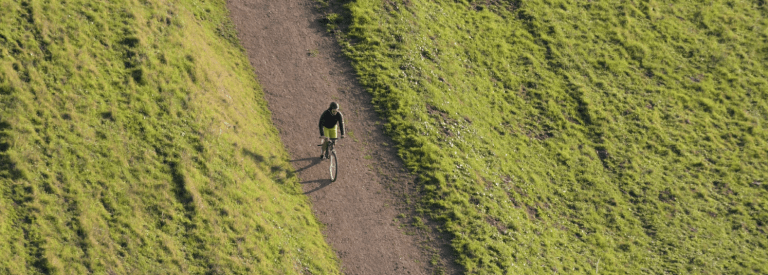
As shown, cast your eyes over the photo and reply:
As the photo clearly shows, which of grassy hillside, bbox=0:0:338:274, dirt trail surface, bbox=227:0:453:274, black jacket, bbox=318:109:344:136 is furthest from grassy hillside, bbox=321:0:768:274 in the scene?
grassy hillside, bbox=0:0:338:274

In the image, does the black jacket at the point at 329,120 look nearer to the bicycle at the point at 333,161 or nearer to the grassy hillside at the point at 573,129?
the bicycle at the point at 333,161

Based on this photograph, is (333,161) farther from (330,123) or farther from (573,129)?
(573,129)

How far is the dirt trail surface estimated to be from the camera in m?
22.0

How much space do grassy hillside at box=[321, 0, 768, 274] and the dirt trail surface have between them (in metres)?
1.20

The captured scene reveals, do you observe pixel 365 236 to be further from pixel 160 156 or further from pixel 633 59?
pixel 633 59

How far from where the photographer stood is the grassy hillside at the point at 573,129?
25750 mm

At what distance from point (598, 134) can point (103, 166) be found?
26988 mm

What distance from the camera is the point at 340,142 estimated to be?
25750 millimetres

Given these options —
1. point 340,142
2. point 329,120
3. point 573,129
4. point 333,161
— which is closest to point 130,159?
point 329,120

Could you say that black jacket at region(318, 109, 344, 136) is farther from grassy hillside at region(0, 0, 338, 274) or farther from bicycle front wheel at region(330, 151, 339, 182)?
grassy hillside at region(0, 0, 338, 274)

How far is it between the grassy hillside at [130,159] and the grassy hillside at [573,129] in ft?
23.0

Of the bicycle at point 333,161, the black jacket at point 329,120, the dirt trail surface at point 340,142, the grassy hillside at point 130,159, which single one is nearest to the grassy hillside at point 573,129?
the dirt trail surface at point 340,142

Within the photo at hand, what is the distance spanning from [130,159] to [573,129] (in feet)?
80.4

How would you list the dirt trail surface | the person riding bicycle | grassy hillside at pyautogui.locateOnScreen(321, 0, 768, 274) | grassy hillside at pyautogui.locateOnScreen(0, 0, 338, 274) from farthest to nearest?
grassy hillside at pyautogui.locateOnScreen(321, 0, 768, 274)
the person riding bicycle
the dirt trail surface
grassy hillside at pyautogui.locateOnScreen(0, 0, 338, 274)
